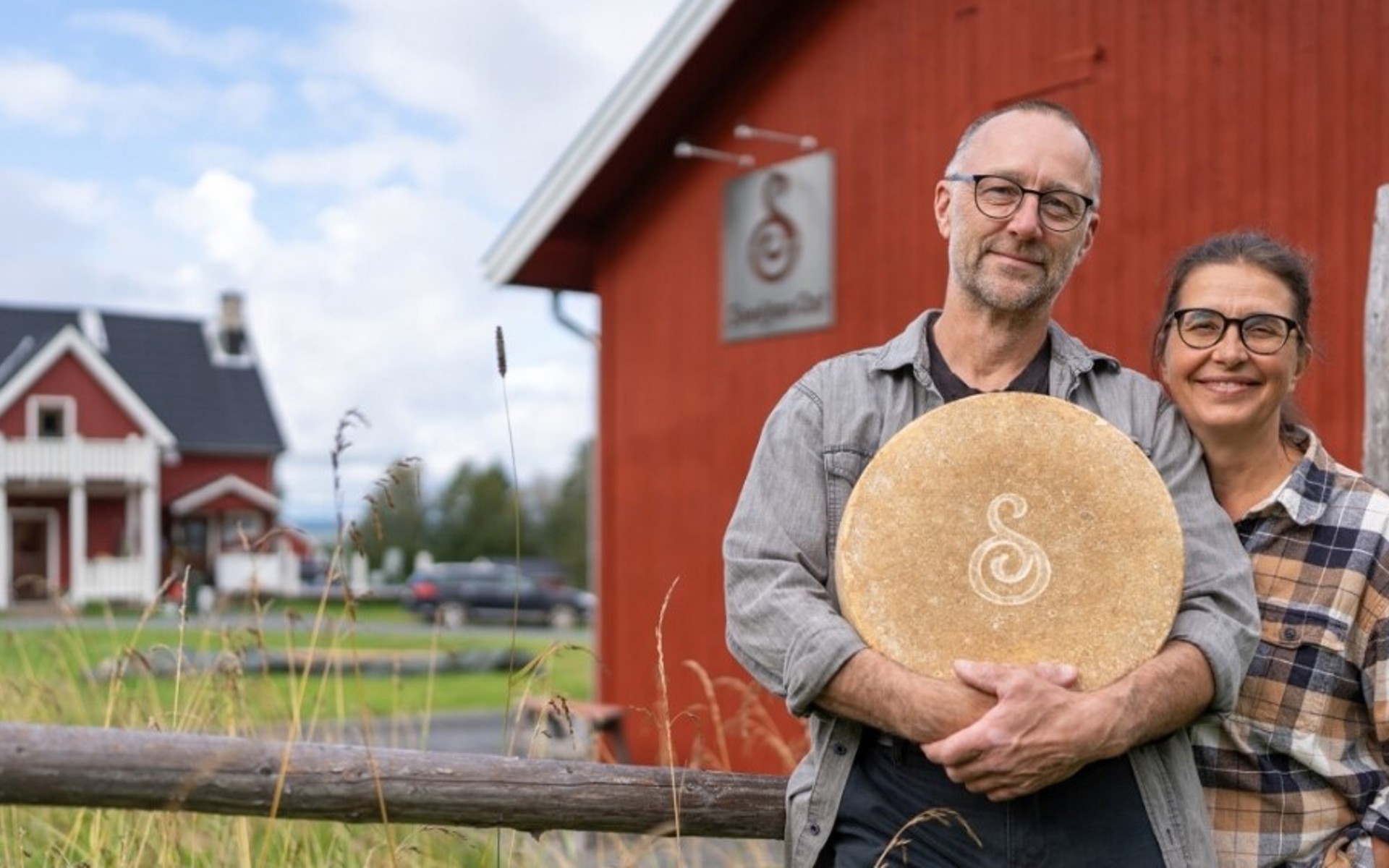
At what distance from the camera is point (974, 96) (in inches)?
323

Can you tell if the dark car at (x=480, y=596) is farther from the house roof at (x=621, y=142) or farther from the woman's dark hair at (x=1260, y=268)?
the woman's dark hair at (x=1260, y=268)

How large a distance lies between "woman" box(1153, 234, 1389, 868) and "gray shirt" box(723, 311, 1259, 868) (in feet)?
0.34

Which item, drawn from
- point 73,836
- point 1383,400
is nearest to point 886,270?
point 1383,400

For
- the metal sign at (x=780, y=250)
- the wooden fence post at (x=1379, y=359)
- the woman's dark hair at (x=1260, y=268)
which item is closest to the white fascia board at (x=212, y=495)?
the metal sign at (x=780, y=250)

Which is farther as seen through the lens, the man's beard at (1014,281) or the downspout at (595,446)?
the downspout at (595,446)

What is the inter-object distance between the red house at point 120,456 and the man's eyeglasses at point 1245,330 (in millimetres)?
30494

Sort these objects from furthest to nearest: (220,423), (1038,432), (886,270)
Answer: (220,423) < (886,270) < (1038,432)

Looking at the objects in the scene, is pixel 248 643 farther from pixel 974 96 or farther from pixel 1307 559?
pixel 974 96

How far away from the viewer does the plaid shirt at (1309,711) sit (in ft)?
7.38

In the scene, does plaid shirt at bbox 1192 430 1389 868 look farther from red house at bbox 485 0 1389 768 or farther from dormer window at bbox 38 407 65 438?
dormer window at bbox 38 407 65 438

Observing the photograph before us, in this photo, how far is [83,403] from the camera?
34.8 meters

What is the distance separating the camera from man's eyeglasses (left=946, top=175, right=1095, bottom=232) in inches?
88.9

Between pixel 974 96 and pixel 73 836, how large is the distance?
6.40 m

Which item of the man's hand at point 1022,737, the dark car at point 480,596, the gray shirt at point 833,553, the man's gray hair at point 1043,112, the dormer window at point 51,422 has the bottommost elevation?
the dark car at point 480,596
